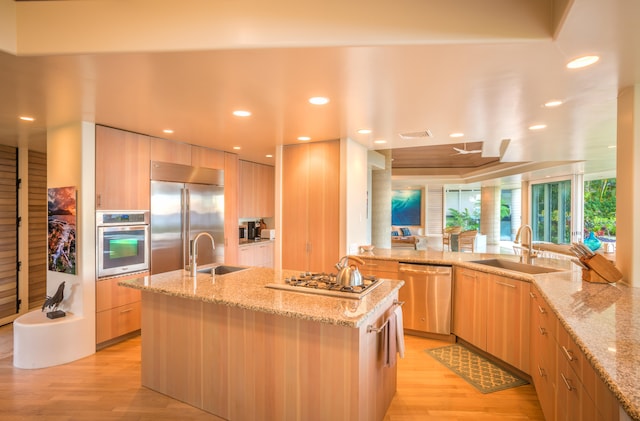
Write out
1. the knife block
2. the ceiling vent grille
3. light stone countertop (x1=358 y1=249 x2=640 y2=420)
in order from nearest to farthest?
light stone countertop (x1=358 y1=249 x2=640 y2=420) → the knife block → the ceiling vent grille

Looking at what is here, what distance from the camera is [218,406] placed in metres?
2.39

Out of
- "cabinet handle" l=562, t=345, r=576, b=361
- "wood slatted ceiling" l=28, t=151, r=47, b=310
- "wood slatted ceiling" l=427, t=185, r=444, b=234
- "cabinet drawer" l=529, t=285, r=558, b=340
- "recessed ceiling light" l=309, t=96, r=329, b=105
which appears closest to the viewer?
"cabinet handle" l=562, t=345, r=576, b=361

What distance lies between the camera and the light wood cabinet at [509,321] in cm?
287

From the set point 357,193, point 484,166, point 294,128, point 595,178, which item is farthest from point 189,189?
point 595,178

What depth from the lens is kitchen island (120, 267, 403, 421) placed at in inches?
76.8

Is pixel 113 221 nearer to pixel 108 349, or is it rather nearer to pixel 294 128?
pixel 108 349

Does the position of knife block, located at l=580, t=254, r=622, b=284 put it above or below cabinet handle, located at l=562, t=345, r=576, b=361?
above

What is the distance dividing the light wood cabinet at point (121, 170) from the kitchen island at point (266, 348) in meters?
1.52

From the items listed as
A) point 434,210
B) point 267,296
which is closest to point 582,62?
point 267,296

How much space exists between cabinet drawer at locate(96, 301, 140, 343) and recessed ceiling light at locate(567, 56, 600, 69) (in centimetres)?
451

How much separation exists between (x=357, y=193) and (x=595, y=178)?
23.4 ft

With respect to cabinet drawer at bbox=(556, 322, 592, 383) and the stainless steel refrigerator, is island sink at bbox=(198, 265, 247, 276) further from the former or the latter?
cabinet drawer at bbox=(556, 322, 592, 383)

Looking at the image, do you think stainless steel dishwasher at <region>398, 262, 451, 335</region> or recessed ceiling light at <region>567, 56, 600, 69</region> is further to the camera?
stainless steel dishwasher at <region>398, 262, 451, 335</region>

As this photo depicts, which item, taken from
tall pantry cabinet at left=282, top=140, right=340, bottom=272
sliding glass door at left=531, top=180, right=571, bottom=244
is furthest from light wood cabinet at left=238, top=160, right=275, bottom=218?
sliding glass door at left=531, top=180, right=571, bottom=244
